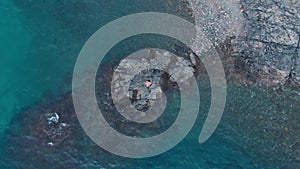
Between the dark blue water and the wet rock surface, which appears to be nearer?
the dark blue water

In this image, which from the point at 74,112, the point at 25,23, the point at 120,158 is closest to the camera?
the point at 120,158

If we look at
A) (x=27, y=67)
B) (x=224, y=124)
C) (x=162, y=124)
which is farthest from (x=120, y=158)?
(x=27, y=67)

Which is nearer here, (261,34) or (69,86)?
(69,86)

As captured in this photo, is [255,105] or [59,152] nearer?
[59,152]

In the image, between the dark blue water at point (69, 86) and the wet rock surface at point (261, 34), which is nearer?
the dark blue water at point (69, 86)

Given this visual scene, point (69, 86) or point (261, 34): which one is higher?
point (261, 34)

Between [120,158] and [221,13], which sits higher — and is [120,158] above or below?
below

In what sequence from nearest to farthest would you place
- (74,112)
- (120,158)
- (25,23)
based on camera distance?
(120,158) → (74,112) → (25,23)

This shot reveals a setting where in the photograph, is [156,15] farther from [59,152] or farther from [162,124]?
[59,152]
